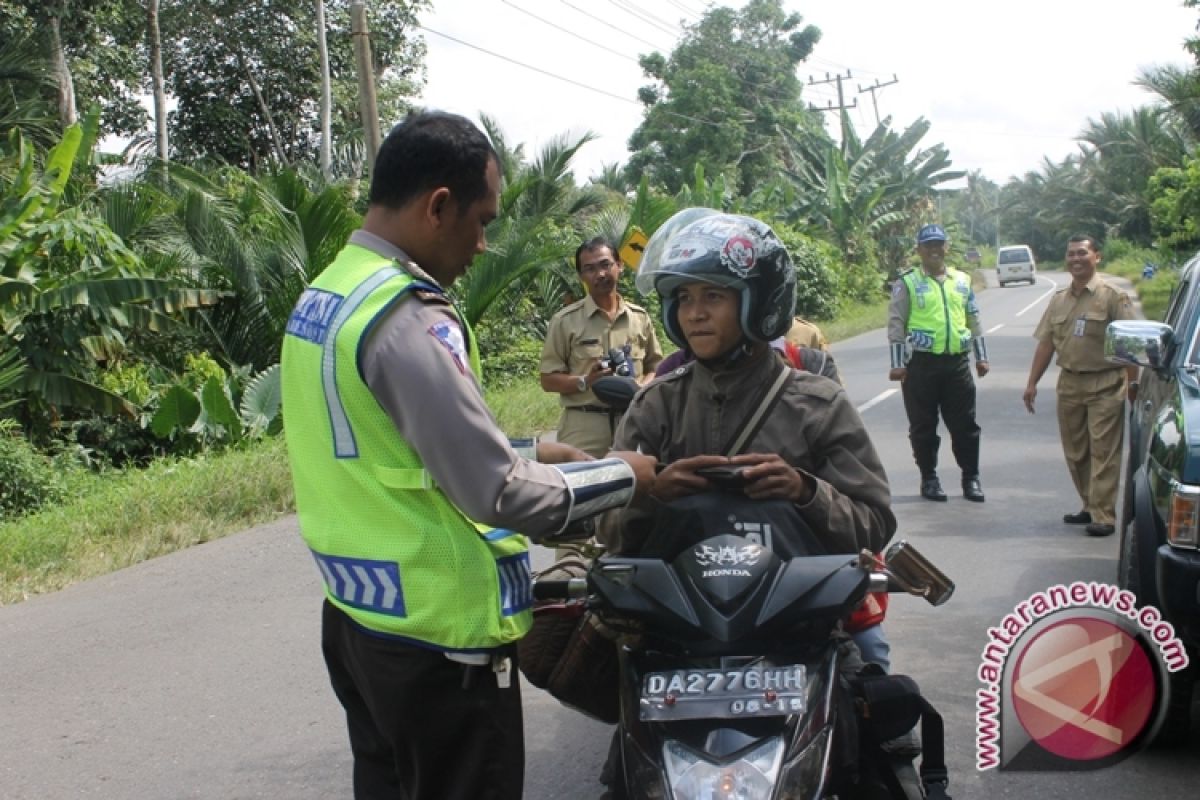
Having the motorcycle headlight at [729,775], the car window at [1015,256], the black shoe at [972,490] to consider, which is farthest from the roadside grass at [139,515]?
the car window at [1015,256]

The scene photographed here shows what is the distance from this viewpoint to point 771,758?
2369 mm

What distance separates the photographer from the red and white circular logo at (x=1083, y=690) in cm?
434

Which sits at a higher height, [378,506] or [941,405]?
[378,506]

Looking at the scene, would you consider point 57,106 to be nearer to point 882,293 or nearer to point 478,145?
point 478,145

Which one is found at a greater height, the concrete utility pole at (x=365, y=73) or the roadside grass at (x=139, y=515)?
the concrete utility pole at (x=365, y=73)

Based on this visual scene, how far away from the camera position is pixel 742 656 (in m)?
2.56

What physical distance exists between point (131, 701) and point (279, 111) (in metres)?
25.2

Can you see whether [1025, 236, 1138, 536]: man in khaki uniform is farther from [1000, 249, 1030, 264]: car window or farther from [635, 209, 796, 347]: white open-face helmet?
[1000, 249, 1030, 264]: car window

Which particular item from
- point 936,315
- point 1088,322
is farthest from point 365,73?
point 1088,322

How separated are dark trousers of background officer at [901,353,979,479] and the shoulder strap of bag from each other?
616cm

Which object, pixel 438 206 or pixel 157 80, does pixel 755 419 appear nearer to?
pixel 438 206

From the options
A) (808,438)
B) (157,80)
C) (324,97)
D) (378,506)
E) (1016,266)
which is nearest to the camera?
(378,506)

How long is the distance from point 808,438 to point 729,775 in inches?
35.4

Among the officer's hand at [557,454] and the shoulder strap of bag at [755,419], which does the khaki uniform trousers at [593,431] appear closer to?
the shoulder strap of bag at [755,419]
